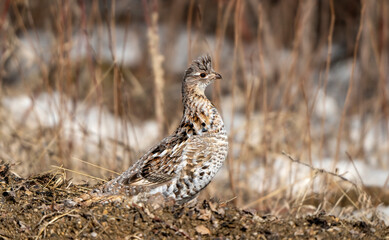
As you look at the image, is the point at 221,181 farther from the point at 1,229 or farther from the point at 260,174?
the point at 1,229

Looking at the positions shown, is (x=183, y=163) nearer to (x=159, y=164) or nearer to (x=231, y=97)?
(x=159, y=164)

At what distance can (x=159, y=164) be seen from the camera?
151 inches

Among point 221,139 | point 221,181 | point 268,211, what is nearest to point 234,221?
point 221,139

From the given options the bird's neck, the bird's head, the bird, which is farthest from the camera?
the bird's head

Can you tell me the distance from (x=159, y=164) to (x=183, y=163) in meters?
0.16

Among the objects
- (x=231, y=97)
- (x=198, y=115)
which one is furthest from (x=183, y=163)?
(x=231, y=97)

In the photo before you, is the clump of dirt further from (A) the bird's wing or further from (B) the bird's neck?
(B) the bird's neck

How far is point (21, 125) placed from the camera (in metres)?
6.99

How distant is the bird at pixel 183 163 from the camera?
3.74 metres

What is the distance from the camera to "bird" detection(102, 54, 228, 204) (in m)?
3.74

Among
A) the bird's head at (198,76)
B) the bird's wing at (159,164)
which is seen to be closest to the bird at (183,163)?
the bird's wing at (159,164)

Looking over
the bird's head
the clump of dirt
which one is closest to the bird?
the bird's head

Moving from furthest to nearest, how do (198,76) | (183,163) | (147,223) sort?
(198,76) → (183,163) → (147,223)

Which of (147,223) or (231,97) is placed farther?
(231,97)
